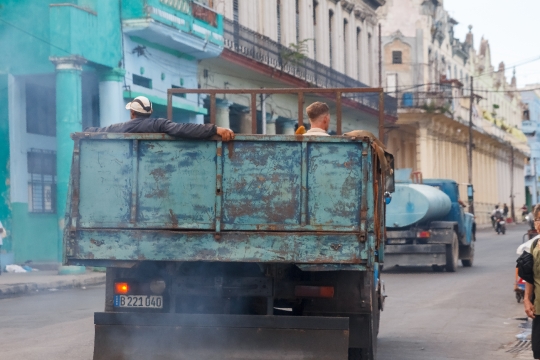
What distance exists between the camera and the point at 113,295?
727 centimetres

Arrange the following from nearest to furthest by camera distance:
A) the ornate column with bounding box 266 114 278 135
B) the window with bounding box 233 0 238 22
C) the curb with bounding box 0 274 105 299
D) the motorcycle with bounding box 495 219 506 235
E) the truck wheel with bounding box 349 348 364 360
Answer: the truck wheel with bounding box 349 348 364 360, the curb with bounding box 0 274 105 299, the window with bounding box 233 0 238 22, the ornate column with bounding box 266 114 278 135, the motorcycle with bounding box 495 219 506 235

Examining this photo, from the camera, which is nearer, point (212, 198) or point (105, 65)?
point (212, 198)

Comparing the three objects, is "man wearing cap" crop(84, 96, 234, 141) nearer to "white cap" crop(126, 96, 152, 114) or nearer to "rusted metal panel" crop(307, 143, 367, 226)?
"white cap" crop(126, 96, 152, 114)

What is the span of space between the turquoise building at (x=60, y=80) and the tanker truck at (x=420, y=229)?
5.79 m

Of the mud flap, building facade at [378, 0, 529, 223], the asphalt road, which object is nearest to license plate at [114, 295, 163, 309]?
the mud flap

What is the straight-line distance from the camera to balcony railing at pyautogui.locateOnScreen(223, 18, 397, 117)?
26.2 metres

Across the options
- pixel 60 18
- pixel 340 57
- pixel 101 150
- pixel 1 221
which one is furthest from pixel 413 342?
pixel 340 57

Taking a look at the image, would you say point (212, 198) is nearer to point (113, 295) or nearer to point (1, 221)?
point (113, 295)

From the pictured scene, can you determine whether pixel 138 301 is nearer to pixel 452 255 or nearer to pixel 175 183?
pixel 175 183

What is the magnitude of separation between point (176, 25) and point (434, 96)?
31.7m

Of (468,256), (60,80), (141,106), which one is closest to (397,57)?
(468,256)

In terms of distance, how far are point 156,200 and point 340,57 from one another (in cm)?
2986

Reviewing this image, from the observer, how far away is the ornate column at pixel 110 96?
67.7ft

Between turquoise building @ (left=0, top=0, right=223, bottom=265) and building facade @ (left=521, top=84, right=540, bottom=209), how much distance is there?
80587 millimetres
